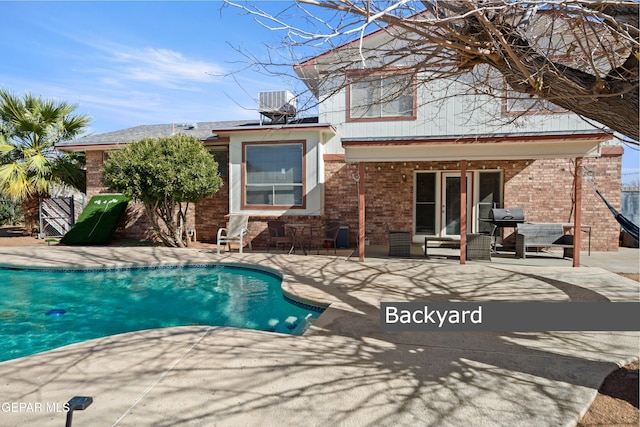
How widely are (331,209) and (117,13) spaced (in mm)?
7532

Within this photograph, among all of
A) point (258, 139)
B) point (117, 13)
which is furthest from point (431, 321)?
point (258, 139)

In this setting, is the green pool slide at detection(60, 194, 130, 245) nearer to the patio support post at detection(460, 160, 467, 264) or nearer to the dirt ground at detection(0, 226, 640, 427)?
the patio support post at detection(460, 160, 467, 264)

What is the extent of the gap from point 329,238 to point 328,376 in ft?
25.2

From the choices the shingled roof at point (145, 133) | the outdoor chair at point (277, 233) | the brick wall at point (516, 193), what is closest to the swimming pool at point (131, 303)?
the outdoor chair at point (277, 233)

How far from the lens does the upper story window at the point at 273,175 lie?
12.4m

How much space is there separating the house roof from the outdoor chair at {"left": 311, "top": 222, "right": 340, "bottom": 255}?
2.98 m

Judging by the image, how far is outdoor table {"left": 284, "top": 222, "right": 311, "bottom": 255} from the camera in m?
11.4

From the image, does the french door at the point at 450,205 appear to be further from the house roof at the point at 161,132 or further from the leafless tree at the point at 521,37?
the leafless tree at the point at 521,37

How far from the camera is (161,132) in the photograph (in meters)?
15.5

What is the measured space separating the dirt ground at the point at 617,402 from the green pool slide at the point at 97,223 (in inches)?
526

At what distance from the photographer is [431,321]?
5281 millimetres

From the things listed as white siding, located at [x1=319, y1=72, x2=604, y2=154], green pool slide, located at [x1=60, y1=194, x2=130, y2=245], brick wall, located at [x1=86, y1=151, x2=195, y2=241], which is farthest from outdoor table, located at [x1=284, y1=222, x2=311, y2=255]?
green pool slide, located at [x1=60, y1=194, x2=130, y2=245]

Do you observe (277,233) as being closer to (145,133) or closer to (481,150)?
(481,150)

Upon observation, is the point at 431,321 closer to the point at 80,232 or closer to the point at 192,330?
the point at 192,330
